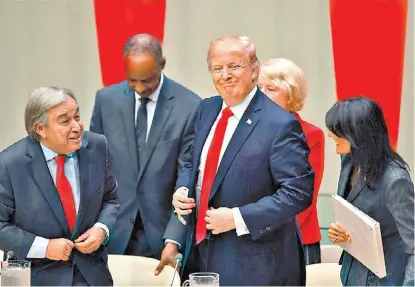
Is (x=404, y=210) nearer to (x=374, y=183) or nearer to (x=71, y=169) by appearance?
(x=374, y=183)

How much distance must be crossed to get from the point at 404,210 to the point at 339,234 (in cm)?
34

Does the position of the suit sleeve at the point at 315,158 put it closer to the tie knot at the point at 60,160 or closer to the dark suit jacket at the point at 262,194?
the dark suit jacket at the point at 262,194

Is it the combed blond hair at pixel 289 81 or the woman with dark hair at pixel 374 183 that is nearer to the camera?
the woman with dark hair at pixel 374 183

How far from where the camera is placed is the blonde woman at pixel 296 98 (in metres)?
4.37

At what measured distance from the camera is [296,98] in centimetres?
439

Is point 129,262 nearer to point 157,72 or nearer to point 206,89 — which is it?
point 157,72

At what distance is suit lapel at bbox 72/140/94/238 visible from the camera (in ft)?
11.5

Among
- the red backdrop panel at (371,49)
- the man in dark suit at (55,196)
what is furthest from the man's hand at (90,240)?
the red backdrop panel at (371,49)

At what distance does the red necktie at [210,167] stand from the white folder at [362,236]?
0.52 meters

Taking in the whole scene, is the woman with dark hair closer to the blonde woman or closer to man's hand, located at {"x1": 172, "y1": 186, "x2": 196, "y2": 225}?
man's hand, located at {"x1": 172, "y1": 186, "x2": 196, "y2": 225}

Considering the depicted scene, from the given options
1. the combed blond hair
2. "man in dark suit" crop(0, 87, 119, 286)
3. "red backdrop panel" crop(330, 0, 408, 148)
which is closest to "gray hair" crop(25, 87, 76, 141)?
"man in dark suit" crop(0, 87, 119, 286)

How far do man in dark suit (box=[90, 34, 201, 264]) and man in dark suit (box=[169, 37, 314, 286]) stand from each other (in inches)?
35.1

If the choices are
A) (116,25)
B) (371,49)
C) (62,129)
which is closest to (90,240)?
(62,129)

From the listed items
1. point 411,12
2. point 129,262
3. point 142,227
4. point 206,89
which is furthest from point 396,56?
point 129,262
